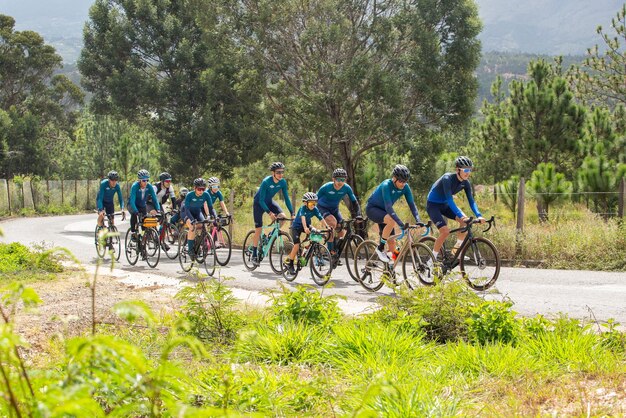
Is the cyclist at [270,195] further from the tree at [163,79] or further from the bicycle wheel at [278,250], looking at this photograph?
the tree at [163,79]

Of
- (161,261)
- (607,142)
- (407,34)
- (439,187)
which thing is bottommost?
(161,261)

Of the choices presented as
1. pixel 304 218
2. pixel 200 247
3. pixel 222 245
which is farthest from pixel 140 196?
pixel 304 218

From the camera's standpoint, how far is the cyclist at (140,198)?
52.4ft

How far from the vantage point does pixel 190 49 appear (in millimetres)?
29219

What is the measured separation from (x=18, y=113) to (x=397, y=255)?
58.1 meters

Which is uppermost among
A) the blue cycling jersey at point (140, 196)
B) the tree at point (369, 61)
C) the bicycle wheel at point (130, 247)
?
the tree at point (369, 61)

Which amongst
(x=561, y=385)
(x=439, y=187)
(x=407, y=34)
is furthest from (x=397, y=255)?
(x=407, y=34)

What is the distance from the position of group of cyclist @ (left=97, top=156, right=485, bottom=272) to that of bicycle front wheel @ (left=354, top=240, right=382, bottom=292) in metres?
0.16

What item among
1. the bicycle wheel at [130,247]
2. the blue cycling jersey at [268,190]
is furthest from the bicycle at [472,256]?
the bicycle wheel at [130,247]

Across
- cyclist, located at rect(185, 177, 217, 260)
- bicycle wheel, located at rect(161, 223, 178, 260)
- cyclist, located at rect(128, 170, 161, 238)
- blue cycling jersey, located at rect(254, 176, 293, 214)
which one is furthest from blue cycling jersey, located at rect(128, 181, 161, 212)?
blue cycling jersey, located at rect(254, 176, 293, 214)

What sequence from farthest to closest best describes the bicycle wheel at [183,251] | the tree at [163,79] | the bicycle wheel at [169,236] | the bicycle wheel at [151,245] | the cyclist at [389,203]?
the tree at [163,79]
the bicycle wheel at [169,236]
the bicycle wheel at [151,245]
the bicycle wheel at [183,251]
the cyclist at [389,203]

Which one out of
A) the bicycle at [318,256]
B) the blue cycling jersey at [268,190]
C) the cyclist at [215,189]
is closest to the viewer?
the bicycle at [318,256]

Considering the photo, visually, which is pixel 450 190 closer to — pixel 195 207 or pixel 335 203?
pixel 335 203

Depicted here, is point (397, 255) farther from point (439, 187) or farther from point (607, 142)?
point (607, 142)
